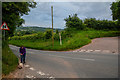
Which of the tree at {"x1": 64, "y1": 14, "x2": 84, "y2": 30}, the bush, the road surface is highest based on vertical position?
the tree at {"x1": 64, "y1": 14, "x2": 84, "y2": 30}

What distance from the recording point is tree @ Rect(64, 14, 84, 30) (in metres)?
35.4

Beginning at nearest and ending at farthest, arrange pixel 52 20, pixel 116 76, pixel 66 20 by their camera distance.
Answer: pixel 116 76, pixel 52 20, pixel 66 20

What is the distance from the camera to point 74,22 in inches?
1415

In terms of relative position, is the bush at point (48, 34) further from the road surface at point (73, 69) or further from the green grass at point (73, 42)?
the road surface at point (73, 69)

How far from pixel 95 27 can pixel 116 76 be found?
34406 mm

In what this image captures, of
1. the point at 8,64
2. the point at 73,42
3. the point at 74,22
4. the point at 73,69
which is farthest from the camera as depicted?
the point at 74,22

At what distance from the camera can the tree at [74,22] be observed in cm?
3544

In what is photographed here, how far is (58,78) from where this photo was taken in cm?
473

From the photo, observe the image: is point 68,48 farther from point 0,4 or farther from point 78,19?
point 78,19

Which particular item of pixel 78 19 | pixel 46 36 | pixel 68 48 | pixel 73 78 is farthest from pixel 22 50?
pixel 78 19

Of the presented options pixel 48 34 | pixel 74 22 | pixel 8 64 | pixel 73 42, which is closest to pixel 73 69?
pixel 8 64

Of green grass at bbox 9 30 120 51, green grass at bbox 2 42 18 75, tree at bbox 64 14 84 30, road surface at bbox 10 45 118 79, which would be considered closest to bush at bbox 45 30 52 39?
green grass at bbox 9 30 120 51

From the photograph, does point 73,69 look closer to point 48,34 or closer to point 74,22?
point 48,34

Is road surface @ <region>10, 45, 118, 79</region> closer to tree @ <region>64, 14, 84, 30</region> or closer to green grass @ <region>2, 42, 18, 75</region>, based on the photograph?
green grass @ <region>2, 42, 18, 75</region>
